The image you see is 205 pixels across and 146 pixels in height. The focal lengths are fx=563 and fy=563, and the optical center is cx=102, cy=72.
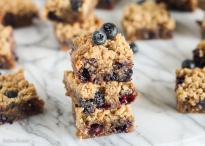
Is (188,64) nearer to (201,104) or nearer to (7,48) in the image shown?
(201,104)

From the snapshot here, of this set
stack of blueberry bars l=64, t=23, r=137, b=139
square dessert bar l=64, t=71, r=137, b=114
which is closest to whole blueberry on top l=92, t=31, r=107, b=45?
stack of blueberry bars l=64, t=23, r=137, b=139

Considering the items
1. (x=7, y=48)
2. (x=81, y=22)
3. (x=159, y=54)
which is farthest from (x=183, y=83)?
(x=7, y=48)

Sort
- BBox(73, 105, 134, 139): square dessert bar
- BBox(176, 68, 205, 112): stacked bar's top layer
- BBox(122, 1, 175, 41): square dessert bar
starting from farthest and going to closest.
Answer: BBox(122, 1, 175, 41): square dessert bar < BBox(176, 68, 205, 112): stacked bar's top layer < BBox(73, 105, 134, 139): square dessert bar

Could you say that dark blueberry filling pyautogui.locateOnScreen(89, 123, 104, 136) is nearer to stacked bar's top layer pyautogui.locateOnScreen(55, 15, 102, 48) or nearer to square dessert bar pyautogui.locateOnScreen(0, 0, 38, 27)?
stacked bar's top layer pyautogui.locateOnScreen(55, 15, 102, 48)

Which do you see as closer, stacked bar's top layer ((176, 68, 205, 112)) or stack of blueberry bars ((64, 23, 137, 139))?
stack of blueberry bars ((64, 23, 137, 139))

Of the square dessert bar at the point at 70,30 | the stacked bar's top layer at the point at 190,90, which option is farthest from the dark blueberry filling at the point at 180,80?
the square dessert bar at the point at 70,30

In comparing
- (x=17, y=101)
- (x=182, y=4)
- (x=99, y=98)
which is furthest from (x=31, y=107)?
(x=182, y=4)

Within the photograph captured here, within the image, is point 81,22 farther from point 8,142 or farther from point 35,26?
point 8,142
